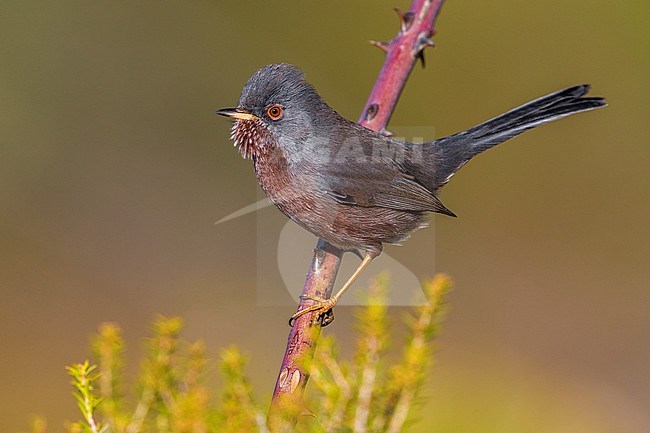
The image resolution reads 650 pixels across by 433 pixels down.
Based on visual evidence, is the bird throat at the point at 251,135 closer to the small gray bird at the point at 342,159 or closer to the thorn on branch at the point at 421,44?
the small gray bird at the point at 342,159

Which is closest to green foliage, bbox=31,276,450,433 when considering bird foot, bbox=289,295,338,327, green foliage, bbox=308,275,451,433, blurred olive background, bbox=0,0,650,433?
green foliage, bbox=308,275,451,433

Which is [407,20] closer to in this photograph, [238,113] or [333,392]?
[238,113]

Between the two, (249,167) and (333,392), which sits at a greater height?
(249,167)

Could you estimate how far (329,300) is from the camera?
3.18 m

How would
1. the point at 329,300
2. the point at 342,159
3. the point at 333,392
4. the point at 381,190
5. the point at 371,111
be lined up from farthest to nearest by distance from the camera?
the point at 381,190 < the point at 342,159 < the point at 371,111 < the point at 329,300 < the point at 333,392

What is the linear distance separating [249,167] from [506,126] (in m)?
3.23

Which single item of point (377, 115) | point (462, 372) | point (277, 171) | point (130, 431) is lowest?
point (130, 431)

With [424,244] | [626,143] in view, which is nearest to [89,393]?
[424,244]

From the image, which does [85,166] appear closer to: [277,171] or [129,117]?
[129,117]

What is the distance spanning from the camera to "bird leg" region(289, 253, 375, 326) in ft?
9.58

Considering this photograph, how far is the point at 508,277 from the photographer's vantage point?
19.9 feet

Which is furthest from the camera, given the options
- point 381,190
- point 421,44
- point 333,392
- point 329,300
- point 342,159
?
point 381,190

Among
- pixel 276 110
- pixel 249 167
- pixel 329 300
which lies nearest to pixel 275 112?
pixel 276 110

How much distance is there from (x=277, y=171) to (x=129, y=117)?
3474 mm
